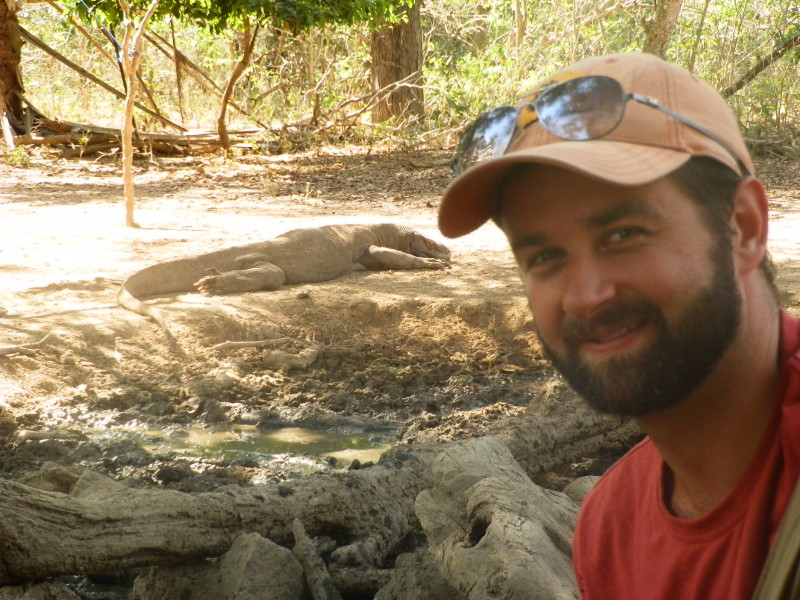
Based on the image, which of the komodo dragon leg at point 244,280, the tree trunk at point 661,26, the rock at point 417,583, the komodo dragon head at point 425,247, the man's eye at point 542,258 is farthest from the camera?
the tree trunk at point 661,26

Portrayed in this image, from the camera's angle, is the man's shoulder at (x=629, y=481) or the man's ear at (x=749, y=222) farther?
the man's shoulder at (x=629, y=481)

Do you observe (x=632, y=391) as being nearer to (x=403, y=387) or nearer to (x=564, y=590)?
(x=564, y=590)

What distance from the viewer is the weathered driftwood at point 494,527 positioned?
2.24 metres

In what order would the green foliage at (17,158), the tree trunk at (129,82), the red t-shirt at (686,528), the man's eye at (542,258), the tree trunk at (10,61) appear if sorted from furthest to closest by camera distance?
the tree trunk at (10,61) < the green foliage at (17,158) < the tree trunk at (129,82) < the man's eye at (542,258) < the red t-shirt at (686,528)

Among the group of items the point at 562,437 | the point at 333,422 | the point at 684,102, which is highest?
the point at 684,102

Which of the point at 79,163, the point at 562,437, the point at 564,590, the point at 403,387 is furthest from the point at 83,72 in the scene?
the point at 564,590

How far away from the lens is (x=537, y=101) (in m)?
1.39

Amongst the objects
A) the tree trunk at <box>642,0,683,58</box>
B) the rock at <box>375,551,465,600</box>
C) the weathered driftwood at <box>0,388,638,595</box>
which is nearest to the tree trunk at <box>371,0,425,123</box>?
the tree trunk at <box>642,0,683,58</box>

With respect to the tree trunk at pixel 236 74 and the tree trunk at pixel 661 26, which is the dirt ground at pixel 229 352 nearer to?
the tree trunk at pixel 661 26

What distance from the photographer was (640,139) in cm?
127

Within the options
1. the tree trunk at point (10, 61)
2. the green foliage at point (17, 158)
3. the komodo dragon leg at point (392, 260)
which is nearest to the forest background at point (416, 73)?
the tree trunk at point (10, 61)

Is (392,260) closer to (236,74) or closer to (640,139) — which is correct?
(236,74)

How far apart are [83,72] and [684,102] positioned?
41.0 feet

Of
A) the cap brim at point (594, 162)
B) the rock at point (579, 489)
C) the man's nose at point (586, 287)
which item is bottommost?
the rock at point (579, 489)
